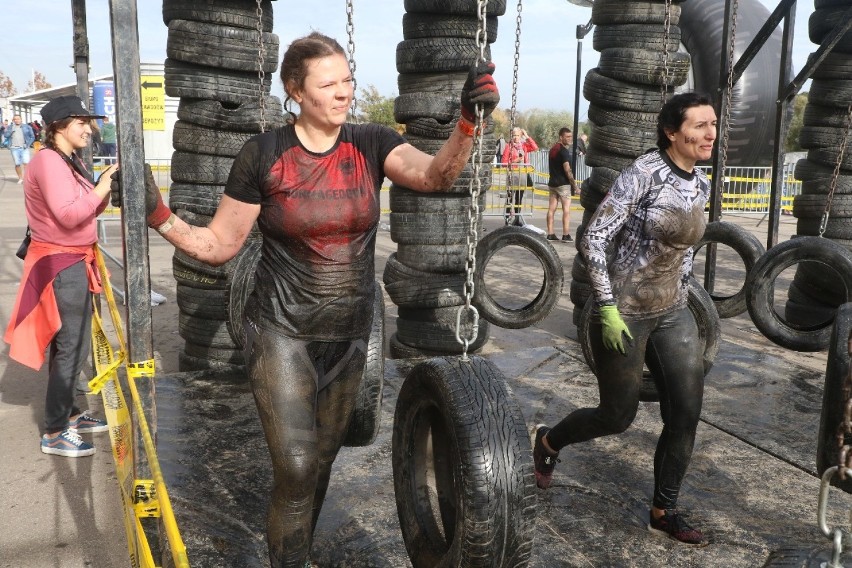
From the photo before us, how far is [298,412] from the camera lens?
2.61 metres

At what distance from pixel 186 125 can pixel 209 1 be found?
896 millimetres

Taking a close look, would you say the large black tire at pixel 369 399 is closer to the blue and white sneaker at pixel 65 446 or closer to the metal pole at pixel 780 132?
the blue and white sneaker at pixel 65 446

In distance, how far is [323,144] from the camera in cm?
266

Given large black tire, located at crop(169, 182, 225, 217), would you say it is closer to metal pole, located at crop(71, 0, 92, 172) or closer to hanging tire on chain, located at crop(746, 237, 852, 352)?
metal pole, located at crop(71, 0, 92, 172)

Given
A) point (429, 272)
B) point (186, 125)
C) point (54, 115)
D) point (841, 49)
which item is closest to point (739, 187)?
point (841, 49)

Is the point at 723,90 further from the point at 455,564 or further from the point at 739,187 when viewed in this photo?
the point at 739,187

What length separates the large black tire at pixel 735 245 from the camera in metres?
5.81

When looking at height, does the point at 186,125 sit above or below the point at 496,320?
above

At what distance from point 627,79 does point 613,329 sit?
3.88 m

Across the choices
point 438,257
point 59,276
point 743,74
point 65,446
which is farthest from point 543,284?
point 743,74

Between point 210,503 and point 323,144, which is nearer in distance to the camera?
point 323,144

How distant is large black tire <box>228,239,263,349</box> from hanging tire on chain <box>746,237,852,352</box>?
129 inches

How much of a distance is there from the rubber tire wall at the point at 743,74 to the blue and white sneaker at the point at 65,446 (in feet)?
49.7

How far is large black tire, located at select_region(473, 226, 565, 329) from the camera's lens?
5.64 metres
